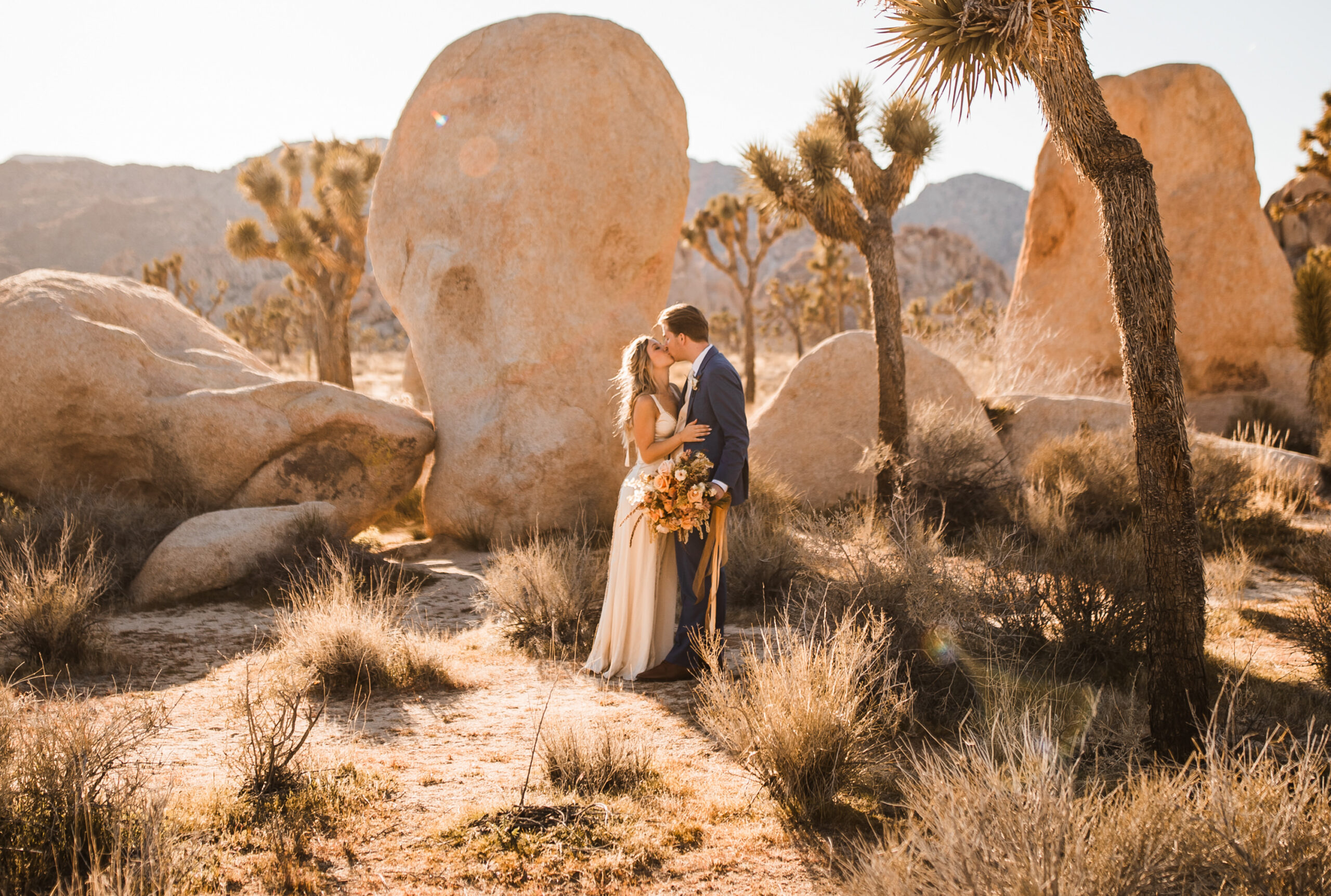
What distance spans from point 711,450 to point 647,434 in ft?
1.20

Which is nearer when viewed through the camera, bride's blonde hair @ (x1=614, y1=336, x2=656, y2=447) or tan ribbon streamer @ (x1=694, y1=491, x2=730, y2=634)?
tan ribbon streamer @ (x1=694, y1=491, x2=730, y2=634)

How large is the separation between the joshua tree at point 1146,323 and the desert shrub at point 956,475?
465 cm

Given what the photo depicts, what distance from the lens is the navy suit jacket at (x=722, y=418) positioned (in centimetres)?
461

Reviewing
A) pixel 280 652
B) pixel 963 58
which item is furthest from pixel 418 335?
pixel 963 58

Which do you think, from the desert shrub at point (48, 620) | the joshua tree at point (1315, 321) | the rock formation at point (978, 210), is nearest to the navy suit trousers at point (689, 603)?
the desert shrub at point (48, 620)

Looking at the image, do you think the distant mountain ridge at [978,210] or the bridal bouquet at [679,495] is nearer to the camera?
the bridal bouquet at [679,495]

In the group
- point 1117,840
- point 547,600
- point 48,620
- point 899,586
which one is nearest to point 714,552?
point 899,586

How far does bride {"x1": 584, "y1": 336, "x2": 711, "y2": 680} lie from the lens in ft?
15.6

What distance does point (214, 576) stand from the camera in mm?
6762

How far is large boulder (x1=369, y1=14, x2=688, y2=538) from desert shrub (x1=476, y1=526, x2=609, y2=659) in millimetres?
2551

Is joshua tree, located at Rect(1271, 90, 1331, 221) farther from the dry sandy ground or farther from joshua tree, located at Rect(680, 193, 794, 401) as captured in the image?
the dry sandy ground

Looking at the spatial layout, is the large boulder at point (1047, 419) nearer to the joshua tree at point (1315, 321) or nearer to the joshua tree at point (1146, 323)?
the joshua tree at point (1315, 321)

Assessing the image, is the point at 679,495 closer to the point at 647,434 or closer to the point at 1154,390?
the point at 647,434

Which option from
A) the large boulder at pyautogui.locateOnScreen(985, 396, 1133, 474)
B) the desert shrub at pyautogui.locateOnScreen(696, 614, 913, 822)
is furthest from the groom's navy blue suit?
the large boulder at pyautogui.locateOnScreen(985, 396, 1133, 474)
